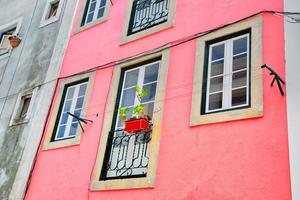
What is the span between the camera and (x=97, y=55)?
31.9ft

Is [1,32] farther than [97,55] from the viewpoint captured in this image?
Yes

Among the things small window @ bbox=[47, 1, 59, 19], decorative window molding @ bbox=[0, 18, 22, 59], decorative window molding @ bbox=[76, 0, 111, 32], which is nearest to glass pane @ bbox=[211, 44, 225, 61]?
decorative window molding @ bbox=[76, 0, 111, 32]

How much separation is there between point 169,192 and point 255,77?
2.37 metres

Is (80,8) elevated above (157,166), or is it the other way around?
(80,8)

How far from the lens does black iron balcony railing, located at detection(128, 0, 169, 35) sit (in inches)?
353

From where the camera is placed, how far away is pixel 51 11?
12555 millimetres

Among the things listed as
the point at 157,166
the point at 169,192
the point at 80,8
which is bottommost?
the point at 169,192

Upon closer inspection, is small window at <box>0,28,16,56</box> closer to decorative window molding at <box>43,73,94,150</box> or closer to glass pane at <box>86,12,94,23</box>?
glass pane at <box>86,12,94,23</box>

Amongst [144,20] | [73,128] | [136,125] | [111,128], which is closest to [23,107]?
[73,128]

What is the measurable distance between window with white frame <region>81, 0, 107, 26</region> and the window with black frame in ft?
8.50

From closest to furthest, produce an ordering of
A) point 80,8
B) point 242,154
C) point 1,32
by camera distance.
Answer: point 242,154
point 80,8
point 1,32

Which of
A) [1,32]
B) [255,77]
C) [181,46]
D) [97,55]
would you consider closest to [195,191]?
[255,77]

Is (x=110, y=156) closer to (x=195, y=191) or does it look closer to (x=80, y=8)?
(x=195, y=191)

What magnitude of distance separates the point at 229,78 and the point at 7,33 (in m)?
9.34
